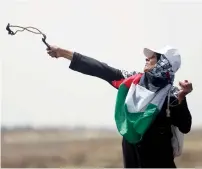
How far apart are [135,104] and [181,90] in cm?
17

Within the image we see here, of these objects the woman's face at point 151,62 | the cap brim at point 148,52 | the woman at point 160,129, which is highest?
the cap brim at point 148,52

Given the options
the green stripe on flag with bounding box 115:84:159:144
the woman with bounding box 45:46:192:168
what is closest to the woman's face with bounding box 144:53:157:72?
the woman with bounding box 45:46:192:168

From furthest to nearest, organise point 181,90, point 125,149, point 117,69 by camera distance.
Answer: point 117,69 < point 125,149 < point 181,90

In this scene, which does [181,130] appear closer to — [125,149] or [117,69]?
[125,149]

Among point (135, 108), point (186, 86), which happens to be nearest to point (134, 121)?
point (135, 108)

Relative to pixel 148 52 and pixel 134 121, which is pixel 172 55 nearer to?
pixel 148 52

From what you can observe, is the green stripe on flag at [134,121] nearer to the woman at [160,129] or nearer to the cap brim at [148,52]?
the woman at [160,129]

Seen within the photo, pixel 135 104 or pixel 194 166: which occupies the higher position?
pixel 135 104

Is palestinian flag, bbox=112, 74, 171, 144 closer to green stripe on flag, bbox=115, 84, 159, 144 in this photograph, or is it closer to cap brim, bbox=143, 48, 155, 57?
green stripe on flag, bbox=115, 84, 159, 144

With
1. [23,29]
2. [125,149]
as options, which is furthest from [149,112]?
[23,29]

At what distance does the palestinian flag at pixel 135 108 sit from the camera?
4.48 feet

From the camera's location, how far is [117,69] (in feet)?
5.10

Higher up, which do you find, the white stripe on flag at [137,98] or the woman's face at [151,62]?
the woman's face at [151,62]

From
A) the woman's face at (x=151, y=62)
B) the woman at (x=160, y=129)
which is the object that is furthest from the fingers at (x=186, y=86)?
the woman's face at (x=151, y=62)
